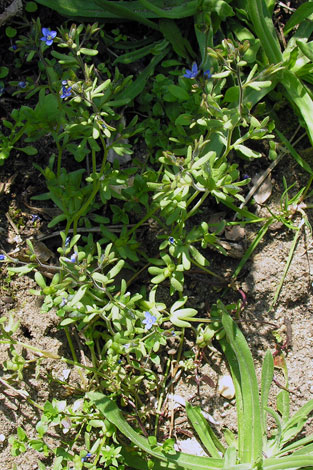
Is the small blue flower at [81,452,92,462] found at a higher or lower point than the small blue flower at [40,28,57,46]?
lower

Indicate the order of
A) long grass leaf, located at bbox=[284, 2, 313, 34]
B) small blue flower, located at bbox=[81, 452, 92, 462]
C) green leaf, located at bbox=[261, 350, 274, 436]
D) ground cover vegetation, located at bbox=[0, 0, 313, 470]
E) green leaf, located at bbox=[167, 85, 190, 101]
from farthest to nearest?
long grass leaf, located at bbox=[284, 2, 313, 34]
green leaf, located at bbox=[167, 85, 190, 101]
green leaf, located at bbox=[261, 350, 274, 436]
small blue flower, located at bbox=[81, 452, 92, 462]
ground cover vegetation, located at bbox=[0, 0, 313, 470]

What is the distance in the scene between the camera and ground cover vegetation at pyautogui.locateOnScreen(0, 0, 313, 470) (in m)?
3.06

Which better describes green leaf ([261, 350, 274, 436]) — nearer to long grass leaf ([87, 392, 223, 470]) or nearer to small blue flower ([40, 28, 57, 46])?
long grass leaf ([87, 392, 223, 470])

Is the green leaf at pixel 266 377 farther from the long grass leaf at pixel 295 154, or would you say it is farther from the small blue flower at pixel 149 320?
the long grass leaf at pixel 295 154

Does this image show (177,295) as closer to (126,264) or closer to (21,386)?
(126,264)

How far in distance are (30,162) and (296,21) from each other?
1960 millimetres

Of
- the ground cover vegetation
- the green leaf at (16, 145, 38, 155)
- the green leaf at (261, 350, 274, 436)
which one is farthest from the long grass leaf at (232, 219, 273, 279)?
the green leaf at (16, 145, 38, 155)

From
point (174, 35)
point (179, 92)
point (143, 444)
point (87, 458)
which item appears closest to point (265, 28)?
point (174, 35)

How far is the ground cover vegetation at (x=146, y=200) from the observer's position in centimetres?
306

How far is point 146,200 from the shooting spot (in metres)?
3.35

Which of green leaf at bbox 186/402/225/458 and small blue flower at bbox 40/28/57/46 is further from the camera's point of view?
green leaf at bbox 186/402/225/458

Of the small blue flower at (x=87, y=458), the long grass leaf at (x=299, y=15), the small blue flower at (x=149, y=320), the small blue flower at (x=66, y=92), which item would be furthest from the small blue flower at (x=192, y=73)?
the small blue flower at (x=87, y=458)

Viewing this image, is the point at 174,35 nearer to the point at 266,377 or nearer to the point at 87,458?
the point at 266,377

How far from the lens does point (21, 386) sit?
3.36m
